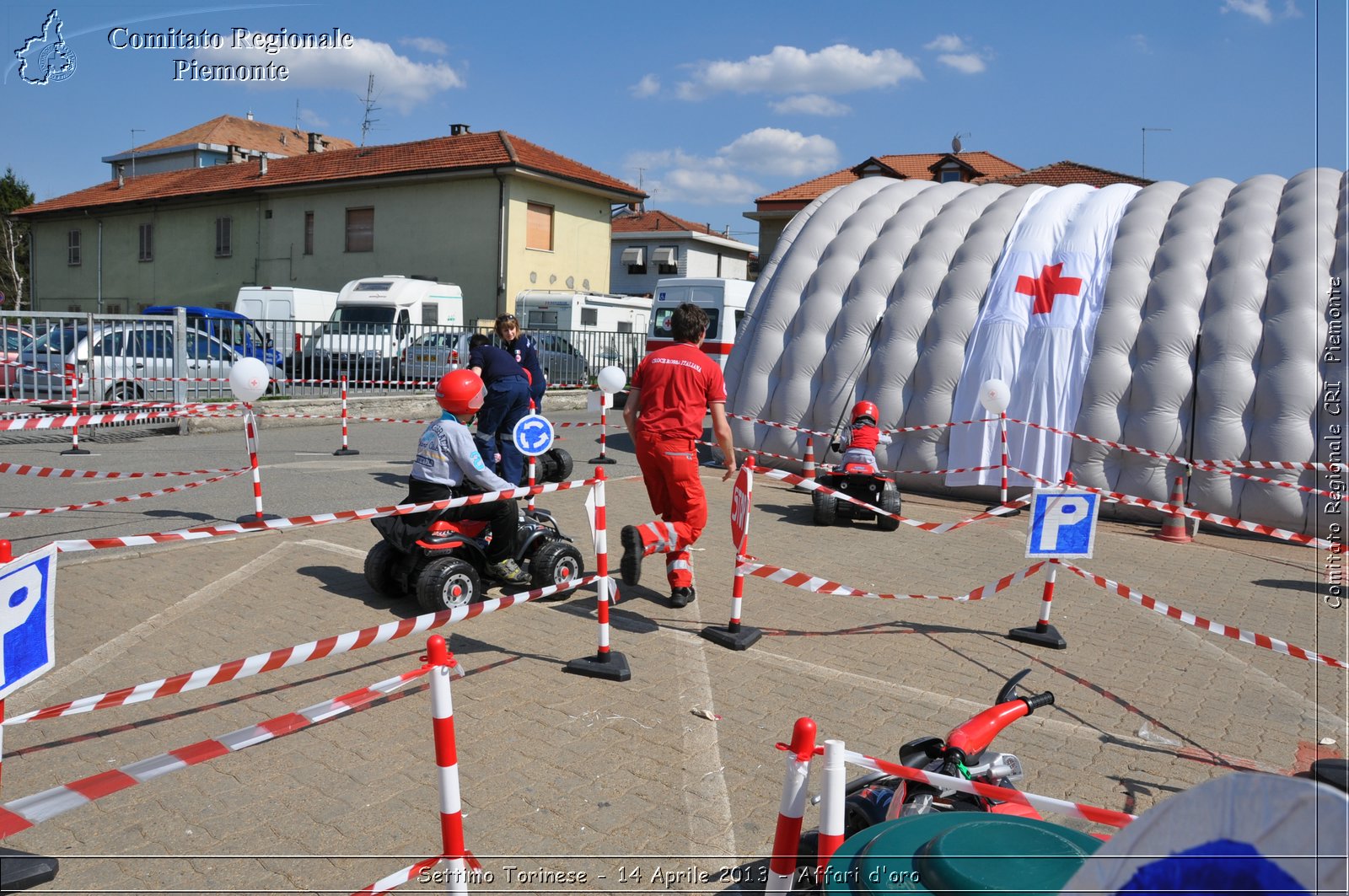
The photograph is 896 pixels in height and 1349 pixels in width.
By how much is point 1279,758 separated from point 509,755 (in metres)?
3.91

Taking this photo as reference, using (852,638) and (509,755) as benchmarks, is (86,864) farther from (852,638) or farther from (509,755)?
(852,638)

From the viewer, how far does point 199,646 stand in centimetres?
554

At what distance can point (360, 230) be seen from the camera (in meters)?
32.2

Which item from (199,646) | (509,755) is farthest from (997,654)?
(199,646)

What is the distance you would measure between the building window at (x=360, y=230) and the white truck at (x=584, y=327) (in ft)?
21.8

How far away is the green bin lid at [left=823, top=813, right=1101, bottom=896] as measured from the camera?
1903 mm

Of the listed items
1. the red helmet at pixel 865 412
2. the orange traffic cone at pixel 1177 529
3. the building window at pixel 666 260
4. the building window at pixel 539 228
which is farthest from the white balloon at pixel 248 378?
the building window at pixel 666 260

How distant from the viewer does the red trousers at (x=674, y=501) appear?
6.69 m

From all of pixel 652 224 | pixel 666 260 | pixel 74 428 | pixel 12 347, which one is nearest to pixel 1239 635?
pixel 74 428

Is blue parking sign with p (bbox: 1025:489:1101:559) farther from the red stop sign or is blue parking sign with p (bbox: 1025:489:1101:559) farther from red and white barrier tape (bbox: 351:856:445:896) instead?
red and white barrier tape (bbox: 351:856:445:896)

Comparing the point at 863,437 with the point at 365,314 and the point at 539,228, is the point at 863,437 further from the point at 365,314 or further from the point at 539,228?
the point at 539,228

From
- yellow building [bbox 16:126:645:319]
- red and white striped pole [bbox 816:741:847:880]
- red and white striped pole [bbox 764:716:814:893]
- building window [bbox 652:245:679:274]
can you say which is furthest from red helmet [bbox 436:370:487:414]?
building window [bbox 652:245:679:274]

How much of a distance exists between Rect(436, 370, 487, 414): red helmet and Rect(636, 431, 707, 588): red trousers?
50.7 inches

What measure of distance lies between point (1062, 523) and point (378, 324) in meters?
16.2
